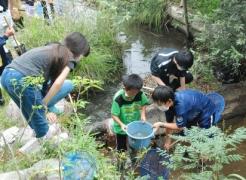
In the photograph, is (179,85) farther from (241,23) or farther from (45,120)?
(45,120)

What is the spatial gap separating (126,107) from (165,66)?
82 centimetres

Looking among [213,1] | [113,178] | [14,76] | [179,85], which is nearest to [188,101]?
[179,85]

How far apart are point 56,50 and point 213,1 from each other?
480cm

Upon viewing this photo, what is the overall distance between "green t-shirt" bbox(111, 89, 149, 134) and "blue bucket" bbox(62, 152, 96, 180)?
4.13 ft

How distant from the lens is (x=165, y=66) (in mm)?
5277

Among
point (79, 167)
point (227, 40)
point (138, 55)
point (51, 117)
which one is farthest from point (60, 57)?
point (138, 55)

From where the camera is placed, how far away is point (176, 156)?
10.7 feet

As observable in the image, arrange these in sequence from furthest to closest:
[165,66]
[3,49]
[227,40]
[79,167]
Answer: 1. [3,49]
2. [227,40]
3. [165,66]
4. [79,167]

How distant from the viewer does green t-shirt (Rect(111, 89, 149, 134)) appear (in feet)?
15.6

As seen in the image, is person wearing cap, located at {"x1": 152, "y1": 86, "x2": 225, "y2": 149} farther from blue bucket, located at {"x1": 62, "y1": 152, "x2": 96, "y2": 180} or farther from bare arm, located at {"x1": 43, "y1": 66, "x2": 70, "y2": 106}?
blue bucket, located at {"x1": 62, "y1": 152, "x2": 96, "y2": 180}

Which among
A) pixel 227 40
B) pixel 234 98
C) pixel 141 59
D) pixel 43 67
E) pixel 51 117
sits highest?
pixel 43 67

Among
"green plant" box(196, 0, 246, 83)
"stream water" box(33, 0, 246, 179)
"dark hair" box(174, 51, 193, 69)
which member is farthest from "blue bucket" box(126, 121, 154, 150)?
"green plant" box(196, 0, 246, 83)

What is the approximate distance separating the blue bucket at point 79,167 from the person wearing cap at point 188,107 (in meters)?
1.17

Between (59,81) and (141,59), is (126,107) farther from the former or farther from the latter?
(141,59)
